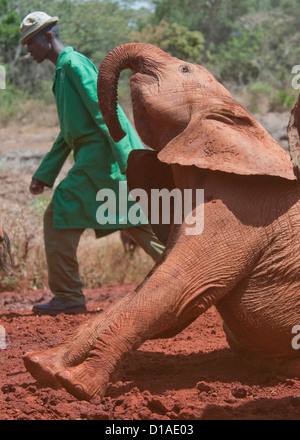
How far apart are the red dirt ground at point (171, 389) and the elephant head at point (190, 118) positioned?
3.42 ft

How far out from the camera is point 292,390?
12.7 feet

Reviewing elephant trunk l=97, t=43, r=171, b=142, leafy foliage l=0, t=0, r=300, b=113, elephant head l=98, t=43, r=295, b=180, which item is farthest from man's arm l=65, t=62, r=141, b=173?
leafy foliage l=0, t=0, r=300, b=113

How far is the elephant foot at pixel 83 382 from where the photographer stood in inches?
139

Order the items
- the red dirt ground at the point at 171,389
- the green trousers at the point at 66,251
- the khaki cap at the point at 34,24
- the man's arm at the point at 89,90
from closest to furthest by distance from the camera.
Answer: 1. the red dirt ground at the point at 171,389
2. the man's arm at the point at 89,90
3. the green trousers at the point at 66,251
4. the khaki cap at the point at 34,24

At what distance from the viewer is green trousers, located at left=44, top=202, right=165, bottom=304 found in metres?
6.34

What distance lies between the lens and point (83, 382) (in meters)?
3.55

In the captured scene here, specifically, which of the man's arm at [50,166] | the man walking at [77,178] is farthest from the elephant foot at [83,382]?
the man's arm at [50,166]

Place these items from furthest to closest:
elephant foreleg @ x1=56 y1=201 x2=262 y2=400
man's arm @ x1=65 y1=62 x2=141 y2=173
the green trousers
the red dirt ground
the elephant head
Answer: the green trousers → man's arm @ x1=65 y1=62 x2=141 y2=173 → the elephant head → elephant foreleg @ x1=56 y1=201 x2=262 y2=400 → the red dirt ground

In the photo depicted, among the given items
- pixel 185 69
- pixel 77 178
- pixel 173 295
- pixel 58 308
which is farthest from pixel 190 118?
pixel 58 308

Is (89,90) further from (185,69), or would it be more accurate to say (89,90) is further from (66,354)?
(66,354)

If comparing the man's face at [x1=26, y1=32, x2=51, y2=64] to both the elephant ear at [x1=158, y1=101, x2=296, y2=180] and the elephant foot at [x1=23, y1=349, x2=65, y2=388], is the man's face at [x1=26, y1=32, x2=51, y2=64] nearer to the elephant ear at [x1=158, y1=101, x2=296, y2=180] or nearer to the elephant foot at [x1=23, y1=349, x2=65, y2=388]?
the elephant ear at [x1=158, y1=101, x2=296, y2=180]

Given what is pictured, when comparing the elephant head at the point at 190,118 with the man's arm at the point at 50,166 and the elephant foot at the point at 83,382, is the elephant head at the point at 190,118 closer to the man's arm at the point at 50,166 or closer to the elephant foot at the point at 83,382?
the elephant foot at the point at 83,382

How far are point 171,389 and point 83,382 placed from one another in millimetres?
555

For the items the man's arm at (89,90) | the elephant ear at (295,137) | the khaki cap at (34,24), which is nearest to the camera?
the elephant ear at (295,137)
